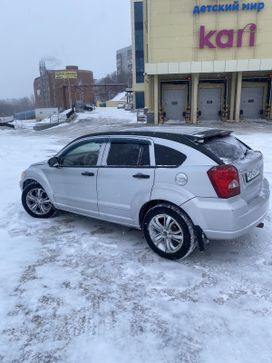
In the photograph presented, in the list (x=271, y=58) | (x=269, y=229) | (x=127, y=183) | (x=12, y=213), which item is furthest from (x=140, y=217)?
(x=271, y=58)

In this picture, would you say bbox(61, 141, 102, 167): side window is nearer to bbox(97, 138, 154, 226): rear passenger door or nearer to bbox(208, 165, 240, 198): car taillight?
bbox(97, 138, 154, 226): rear passenger door

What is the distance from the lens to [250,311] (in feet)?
10.1

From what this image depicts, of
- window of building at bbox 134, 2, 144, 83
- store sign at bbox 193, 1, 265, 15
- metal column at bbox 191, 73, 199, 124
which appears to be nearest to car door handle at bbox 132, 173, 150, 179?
metal column at bbox 191, 73, 199, 124

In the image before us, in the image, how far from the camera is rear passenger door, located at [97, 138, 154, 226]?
412 centimetres

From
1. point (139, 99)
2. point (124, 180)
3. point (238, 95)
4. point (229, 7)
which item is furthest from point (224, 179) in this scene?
point (139, 99)

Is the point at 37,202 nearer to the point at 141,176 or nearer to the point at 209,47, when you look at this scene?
the point at 141,176

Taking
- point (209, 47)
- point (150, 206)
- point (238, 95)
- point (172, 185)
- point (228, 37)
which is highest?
point (228, 37)

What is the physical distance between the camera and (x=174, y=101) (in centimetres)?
2639

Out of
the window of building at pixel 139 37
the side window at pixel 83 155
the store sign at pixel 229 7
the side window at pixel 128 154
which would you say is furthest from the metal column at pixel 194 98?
the window of building at pixel 139 37

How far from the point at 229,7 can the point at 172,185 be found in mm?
23284

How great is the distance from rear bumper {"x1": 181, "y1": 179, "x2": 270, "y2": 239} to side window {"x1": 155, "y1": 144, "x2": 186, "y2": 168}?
517 millimetres

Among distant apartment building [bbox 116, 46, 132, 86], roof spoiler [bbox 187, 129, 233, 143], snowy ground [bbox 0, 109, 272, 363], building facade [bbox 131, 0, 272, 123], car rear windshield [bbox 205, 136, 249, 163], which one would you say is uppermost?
distant apartment building [bbox 116, 46, 132, 86]

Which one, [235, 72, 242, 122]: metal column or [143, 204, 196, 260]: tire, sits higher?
[235, 72, 242, 122]: metal column

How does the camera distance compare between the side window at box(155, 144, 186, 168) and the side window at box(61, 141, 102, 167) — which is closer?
the side window at box(155, 144, 186, 168)
